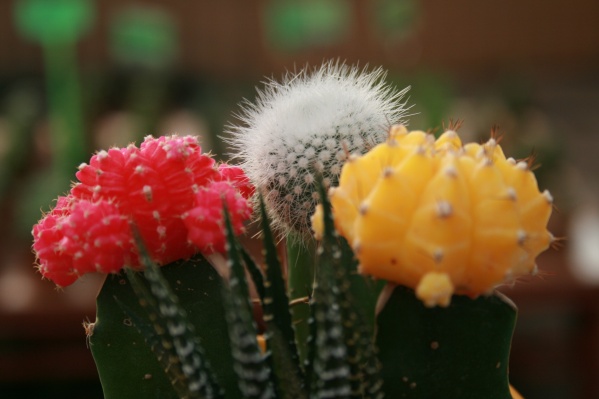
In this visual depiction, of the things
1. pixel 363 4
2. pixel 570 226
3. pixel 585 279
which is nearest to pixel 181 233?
pixel 585 279

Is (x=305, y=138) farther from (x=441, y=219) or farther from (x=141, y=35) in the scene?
(x=141, y=35)

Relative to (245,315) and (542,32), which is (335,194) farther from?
(542,32)

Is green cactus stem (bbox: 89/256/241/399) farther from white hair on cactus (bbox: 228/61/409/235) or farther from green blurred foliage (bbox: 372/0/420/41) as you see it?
green blurred foliage (bbox: 372/0/420/41)


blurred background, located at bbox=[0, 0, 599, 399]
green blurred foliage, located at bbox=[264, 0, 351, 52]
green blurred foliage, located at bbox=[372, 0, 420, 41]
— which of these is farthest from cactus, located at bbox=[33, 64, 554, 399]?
green blurred foliage, located at bbox=[264, 0, 351, 52]

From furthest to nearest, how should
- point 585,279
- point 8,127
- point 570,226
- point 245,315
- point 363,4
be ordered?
point 363,4 < point 8,127 < point 570,226 < point 585,279 < point 245,315

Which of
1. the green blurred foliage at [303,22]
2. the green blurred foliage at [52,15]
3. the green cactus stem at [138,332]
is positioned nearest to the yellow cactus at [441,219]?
the green cactus stem at [138,332]

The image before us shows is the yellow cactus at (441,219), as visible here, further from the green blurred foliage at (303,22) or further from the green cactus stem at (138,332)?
the green blurred foliage at (303,22)
